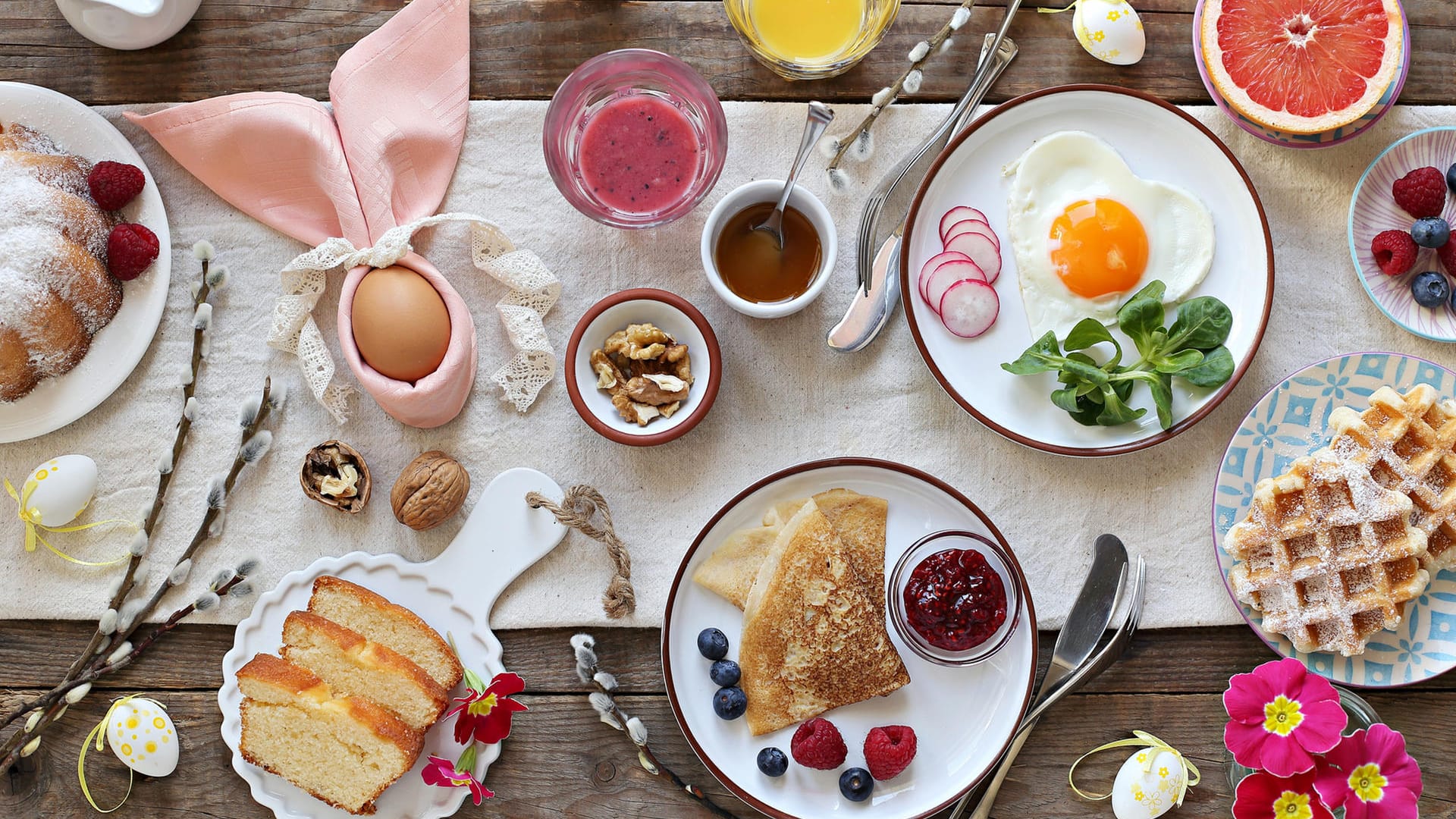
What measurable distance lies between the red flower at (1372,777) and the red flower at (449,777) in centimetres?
184

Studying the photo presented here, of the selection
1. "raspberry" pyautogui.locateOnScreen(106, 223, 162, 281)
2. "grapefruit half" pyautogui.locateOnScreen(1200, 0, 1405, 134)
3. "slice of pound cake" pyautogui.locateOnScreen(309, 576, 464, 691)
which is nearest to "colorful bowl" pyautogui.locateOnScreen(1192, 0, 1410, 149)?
"grapefruit half" pyautogui.locateOnScreen(1200, 0, 1405, 134)

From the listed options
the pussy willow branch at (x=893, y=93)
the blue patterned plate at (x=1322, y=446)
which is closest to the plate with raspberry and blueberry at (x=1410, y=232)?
the blue patterned plate at (x=1322, y=446)

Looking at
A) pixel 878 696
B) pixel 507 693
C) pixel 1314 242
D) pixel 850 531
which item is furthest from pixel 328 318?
pixel 1314 242

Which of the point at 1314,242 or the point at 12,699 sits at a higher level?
the point at 1314,242

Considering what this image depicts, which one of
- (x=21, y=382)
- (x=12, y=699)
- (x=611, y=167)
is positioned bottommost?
(x=12, y=699)

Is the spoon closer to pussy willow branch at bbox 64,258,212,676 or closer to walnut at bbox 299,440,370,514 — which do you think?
walnut at bbox 299,440,370,514

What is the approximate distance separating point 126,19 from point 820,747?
2.27 meters

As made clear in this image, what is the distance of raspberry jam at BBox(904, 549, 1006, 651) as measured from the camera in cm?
198

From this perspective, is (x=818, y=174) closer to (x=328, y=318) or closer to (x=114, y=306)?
(x=328, y=318)

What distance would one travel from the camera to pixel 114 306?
217 cm

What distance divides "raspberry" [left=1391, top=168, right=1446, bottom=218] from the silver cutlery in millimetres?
1061

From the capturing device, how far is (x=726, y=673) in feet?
6.84

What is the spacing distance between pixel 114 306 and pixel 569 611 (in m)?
1.30

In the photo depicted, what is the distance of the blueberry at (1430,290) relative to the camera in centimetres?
212
